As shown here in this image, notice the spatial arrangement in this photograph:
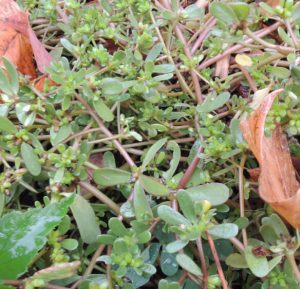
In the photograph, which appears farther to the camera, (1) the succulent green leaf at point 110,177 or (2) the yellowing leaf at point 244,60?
(2) the yellowing leaf at point 244,60

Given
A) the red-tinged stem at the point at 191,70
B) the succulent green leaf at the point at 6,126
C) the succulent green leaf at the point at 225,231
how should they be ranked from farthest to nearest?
the red-tinged stem at the point at 191,70 < the succulent green leaf at the point at 6,126 < the succulent green leaf at the point at 225,231

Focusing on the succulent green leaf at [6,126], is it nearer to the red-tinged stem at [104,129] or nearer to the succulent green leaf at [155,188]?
the red-tinged stem at [104,129]

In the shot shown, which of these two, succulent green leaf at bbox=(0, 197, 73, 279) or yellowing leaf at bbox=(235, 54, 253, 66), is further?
yellowing leaf at bbox=(235, 54, 253, 66)

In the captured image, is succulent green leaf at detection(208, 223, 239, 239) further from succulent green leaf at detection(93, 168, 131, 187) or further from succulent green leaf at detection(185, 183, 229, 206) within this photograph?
succulent green leaf at detection(93, 168, 131, 187)

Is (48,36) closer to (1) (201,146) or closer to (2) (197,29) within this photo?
(2) (197,29)

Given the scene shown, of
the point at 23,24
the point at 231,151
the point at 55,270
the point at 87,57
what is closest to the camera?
the point at 55,270

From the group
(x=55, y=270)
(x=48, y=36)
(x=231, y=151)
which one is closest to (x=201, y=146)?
(x=231, y=151)

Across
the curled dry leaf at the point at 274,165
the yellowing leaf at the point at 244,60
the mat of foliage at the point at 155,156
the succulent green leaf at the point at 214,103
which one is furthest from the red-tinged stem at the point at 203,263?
the yellowing leaf at the point at 244,60

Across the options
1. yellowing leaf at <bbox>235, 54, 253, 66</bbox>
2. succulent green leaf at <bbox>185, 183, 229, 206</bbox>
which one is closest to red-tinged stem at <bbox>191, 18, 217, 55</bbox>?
yellowing leaf at <bbox>235, 54, 253, 66</bbox>

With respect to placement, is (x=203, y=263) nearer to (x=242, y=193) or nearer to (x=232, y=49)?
(x=242, y=193)
